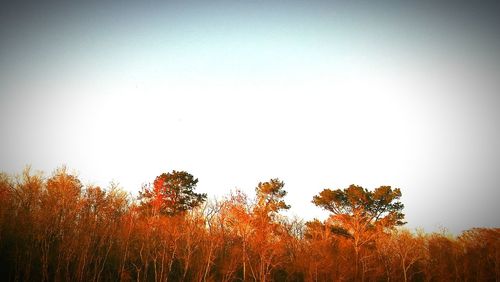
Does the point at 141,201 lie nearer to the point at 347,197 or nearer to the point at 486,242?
the point at 347,197

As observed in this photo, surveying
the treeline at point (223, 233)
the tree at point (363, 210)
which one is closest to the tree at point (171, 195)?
the treeline at point (223, 233)

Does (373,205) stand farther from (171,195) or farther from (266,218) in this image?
(171,195)

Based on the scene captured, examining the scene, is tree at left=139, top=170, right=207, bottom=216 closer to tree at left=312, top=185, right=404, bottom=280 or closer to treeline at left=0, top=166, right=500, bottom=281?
treeline at left=0, top=166, right=500, bottom=281

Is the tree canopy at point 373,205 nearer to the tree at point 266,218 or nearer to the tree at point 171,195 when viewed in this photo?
the tree at point 266,218

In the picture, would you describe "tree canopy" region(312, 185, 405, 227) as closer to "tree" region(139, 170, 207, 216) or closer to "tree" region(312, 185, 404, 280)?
"tree" region(312, 185, 404, 280)

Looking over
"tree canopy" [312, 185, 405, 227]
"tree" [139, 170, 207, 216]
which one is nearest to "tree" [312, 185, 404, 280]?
"tree canopy" [312, 185, 405, 227]

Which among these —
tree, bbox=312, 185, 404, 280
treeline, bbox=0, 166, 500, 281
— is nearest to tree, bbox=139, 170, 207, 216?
treeline, bbox=0, 166, 500, 281

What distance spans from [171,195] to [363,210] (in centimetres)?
2344

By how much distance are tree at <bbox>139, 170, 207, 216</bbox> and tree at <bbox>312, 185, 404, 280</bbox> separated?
56.9ft

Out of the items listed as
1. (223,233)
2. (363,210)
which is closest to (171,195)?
(223,233)

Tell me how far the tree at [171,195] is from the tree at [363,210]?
56.9ft

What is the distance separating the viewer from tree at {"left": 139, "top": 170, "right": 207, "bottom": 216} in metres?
34.2

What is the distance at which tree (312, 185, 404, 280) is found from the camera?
3219 centimetres

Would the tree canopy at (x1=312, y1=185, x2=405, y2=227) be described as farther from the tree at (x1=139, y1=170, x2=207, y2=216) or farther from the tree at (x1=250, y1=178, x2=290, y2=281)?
the tree at (x1=139, y1=170, x2=207, y2=216)
